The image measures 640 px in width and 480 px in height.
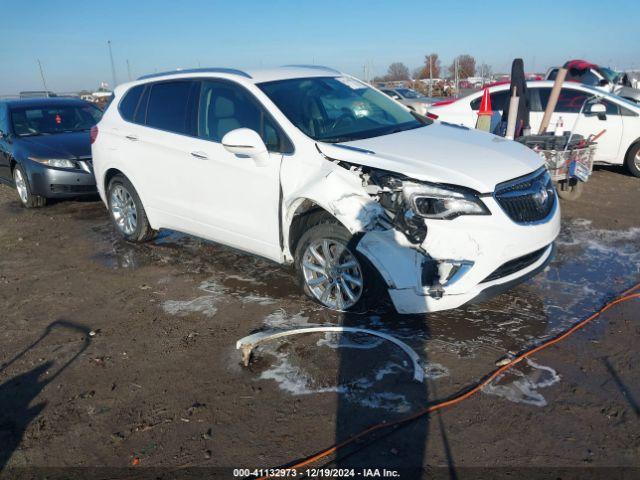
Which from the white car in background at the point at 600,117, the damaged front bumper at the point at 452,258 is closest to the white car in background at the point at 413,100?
the white car in background at the point at 600,117

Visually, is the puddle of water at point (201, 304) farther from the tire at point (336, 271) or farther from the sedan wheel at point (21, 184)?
the sedan wheel at point (21, 184)

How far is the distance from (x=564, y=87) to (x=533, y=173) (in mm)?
6064

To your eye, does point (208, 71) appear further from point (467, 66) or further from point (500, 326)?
point (467, 66)

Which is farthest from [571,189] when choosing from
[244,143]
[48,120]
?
[48,120]

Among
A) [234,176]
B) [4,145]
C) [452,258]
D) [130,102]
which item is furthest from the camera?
[4,145]

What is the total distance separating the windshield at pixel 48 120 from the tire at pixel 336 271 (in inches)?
247

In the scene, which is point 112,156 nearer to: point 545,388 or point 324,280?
point 324,280

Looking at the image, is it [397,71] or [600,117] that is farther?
[397,71]

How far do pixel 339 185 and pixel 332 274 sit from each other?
71 cm

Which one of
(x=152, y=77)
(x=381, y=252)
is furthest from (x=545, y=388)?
(x=152, y=77)

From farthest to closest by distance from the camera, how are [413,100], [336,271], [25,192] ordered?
[413,100], [25,192], [336,271]

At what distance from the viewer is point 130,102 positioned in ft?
20.2

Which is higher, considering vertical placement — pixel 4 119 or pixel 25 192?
pixel 4 119

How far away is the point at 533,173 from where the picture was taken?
13.9 feet
